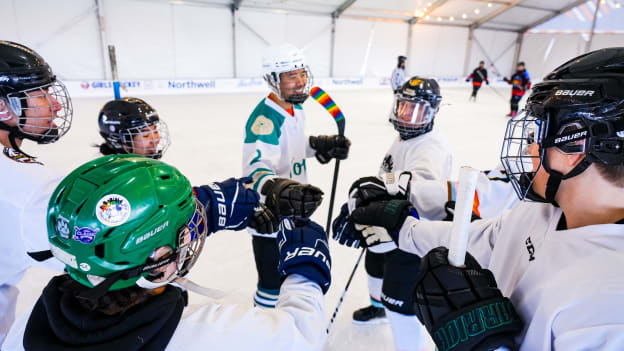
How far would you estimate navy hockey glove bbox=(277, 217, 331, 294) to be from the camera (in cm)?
111

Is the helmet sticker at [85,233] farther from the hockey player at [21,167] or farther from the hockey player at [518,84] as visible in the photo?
the hockey player at [518,84]

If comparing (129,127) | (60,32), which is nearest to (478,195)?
(129,127)

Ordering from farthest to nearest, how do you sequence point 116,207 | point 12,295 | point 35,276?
point 35,276 < point 12,295 < point 116,207

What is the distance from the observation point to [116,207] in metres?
0.81

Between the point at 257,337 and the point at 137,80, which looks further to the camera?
the point at 137,80

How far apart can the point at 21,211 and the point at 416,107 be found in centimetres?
195

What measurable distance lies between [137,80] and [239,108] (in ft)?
16.0

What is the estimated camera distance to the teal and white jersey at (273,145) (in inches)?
84.5

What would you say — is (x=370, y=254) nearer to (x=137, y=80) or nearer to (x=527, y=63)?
(x=137, y=80)

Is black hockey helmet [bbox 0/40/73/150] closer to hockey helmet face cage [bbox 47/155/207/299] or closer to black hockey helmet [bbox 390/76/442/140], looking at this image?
hockey helmet face cage [bbox 47/155/207/299]

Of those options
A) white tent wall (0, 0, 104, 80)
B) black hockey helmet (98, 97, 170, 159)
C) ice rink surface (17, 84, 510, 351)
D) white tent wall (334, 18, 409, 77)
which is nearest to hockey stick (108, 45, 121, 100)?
black hockey helmet (98, 97, 170, 159)

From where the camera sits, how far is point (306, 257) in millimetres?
1115

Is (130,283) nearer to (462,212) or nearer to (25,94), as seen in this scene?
(462,212)

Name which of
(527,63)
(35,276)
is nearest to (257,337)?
(35,276)
